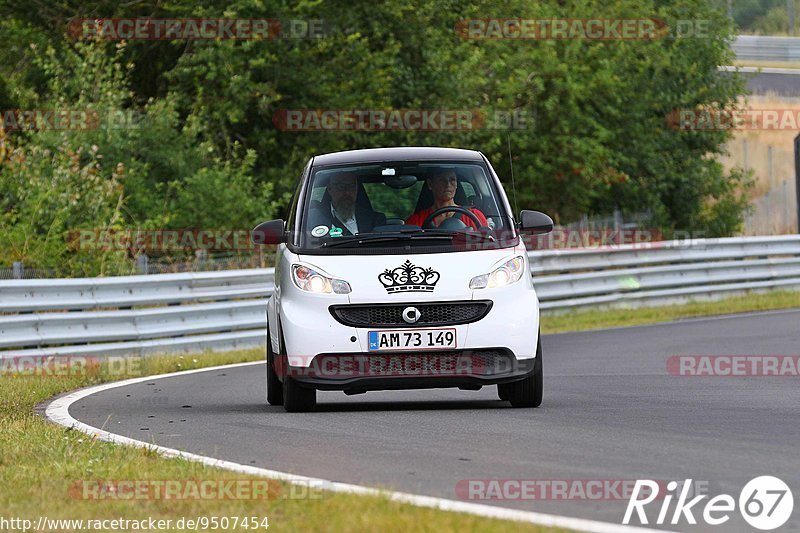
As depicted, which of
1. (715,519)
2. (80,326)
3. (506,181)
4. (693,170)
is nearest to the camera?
(715,519)

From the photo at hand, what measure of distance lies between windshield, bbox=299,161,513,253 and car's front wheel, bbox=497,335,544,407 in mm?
924

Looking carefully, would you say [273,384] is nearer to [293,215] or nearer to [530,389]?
[293,215]

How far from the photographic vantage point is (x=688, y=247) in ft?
87.2

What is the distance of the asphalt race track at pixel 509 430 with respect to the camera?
24.3 ft

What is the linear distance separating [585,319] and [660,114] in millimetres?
17102

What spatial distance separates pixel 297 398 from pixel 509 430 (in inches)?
85.1

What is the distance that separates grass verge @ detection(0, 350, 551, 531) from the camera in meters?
6.05

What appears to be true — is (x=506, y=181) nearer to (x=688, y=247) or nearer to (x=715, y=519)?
(x=688, y=247)

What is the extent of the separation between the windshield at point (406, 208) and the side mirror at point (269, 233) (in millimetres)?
237

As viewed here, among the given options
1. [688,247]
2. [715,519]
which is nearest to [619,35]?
[688,247]
